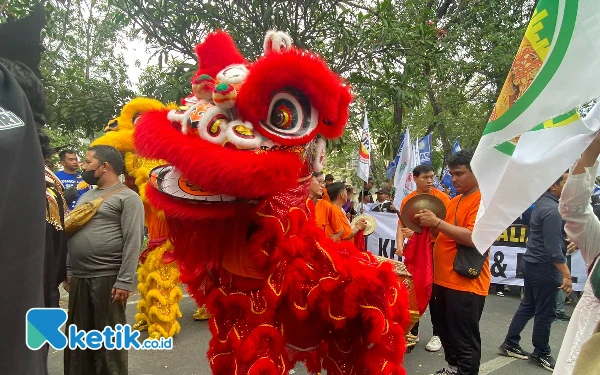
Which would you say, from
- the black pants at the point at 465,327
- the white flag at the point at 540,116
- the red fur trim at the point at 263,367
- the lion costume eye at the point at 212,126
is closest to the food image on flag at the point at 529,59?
the white flag at the point at 540,116

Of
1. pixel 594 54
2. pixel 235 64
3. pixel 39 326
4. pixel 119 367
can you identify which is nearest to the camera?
pixel 39 326

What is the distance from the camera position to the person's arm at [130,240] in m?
2.97

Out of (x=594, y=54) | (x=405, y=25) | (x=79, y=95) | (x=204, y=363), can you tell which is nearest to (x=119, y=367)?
(x=204, y=363)

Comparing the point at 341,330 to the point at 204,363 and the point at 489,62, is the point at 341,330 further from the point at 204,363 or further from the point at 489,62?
the point at 489,62

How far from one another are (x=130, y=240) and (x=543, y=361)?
12.8ft

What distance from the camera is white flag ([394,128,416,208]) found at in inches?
260

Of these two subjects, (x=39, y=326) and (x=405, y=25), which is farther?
(x=405, y=25)

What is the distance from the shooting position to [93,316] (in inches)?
121

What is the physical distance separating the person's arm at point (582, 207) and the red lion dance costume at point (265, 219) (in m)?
0.85

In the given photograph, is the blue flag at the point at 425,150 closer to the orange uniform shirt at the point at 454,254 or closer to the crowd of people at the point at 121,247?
the crowd of people at the point at 121,247

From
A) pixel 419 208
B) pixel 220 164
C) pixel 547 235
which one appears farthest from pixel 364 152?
pixel 220 164

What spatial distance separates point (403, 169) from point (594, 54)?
5.71 meters

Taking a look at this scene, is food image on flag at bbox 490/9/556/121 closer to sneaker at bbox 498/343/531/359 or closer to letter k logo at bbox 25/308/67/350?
letter k logo at bbox 25/308/67/350

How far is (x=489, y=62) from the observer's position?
1059 cm
